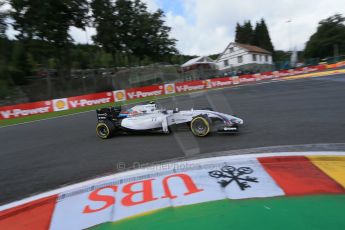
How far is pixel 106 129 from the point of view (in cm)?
761

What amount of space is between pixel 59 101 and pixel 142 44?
24.4m

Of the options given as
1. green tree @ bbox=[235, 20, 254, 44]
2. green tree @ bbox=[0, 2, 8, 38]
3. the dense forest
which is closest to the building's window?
the dense forest

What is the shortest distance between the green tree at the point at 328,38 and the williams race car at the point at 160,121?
64.0m

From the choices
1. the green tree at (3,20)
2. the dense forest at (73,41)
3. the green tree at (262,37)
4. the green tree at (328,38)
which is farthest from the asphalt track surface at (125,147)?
the green tree at (262,37)

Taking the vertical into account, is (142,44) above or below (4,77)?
above

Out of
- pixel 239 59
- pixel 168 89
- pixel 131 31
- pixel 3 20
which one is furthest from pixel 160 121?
pixel 239 59

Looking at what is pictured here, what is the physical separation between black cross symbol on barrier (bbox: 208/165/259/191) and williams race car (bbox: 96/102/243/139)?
194 cm

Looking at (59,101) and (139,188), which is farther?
(59,101)

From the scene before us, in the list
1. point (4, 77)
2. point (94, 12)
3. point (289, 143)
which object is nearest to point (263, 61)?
point (94, 12)

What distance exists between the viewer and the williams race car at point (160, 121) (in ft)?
21.6

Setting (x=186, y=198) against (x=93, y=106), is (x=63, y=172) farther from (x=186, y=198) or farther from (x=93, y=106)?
(x=93, y=106)

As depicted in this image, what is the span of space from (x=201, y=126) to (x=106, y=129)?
2674 mm

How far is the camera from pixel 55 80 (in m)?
27.4

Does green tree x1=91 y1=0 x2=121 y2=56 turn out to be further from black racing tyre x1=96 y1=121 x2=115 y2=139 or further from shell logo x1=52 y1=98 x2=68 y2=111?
black racing tyre x1=96 y1=121 x2=115 y2=139
